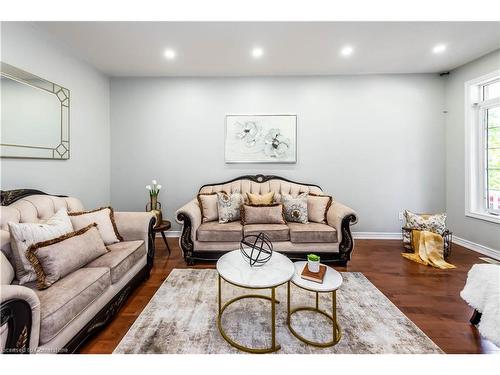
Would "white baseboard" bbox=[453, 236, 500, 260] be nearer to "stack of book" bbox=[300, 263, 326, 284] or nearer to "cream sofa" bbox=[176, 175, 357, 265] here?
"cream sofa" bbox=[176, 175, 357, 265]

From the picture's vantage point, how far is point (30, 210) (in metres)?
1.75

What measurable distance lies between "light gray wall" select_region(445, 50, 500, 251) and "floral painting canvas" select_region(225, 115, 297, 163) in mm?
2457

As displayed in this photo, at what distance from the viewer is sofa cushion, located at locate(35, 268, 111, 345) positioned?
1.15 meters

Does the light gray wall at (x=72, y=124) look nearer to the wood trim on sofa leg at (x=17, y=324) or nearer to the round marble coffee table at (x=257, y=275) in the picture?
the wood trim on sofa leg at (x=17, y=324)

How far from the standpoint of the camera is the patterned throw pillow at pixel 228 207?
2.92 metres

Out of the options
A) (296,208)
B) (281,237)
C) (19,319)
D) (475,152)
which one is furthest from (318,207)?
(19,319)

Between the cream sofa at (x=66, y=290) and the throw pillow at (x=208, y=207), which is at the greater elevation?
the throw pillow at (x=208, y=207)

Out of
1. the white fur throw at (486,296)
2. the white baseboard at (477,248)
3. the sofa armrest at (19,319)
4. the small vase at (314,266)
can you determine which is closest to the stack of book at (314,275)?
the small vase at (314,266)

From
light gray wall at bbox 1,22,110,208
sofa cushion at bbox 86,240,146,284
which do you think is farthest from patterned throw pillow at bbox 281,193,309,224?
light gray wall at bbox 1,22,110,208

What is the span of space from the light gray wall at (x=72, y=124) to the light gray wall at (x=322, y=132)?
303 mm
